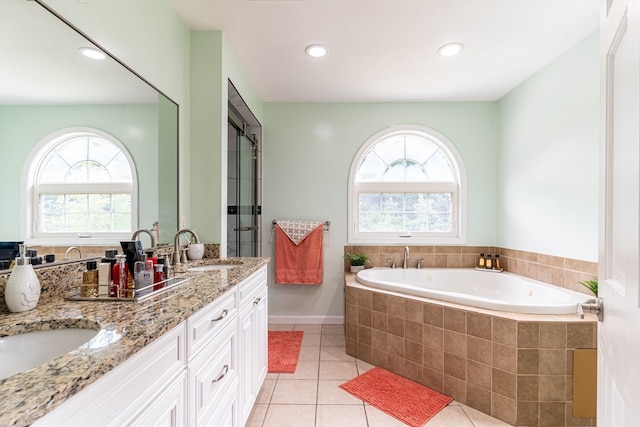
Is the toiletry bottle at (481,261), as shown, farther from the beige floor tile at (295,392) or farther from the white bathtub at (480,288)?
the beige floor tile at (295,392)

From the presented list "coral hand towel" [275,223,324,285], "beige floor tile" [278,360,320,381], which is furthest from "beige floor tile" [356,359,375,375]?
"coral hand towel" [275,223,324,285]

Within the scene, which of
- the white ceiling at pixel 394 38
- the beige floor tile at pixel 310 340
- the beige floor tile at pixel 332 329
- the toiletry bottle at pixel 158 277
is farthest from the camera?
the beige floor tile at pixel 332 329

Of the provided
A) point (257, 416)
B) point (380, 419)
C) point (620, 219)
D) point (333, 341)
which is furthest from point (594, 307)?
point (333, 341)

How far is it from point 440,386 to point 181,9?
116 inches

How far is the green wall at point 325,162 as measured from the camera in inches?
136

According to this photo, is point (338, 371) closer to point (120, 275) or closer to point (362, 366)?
point (362, 366)

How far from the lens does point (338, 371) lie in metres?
2.38

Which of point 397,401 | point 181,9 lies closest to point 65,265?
point 181,9

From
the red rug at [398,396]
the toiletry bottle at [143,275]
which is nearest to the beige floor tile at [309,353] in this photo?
the red rug at [398,396]

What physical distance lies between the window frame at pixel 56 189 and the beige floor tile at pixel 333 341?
2032mm

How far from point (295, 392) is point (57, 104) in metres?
2.02

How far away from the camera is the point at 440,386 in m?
2.10

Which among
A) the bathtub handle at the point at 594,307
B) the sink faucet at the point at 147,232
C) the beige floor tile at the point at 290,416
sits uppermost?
the sink faucet at the point at 147,232

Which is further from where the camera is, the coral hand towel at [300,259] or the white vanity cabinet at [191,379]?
the coral hand towel at [300,259]
